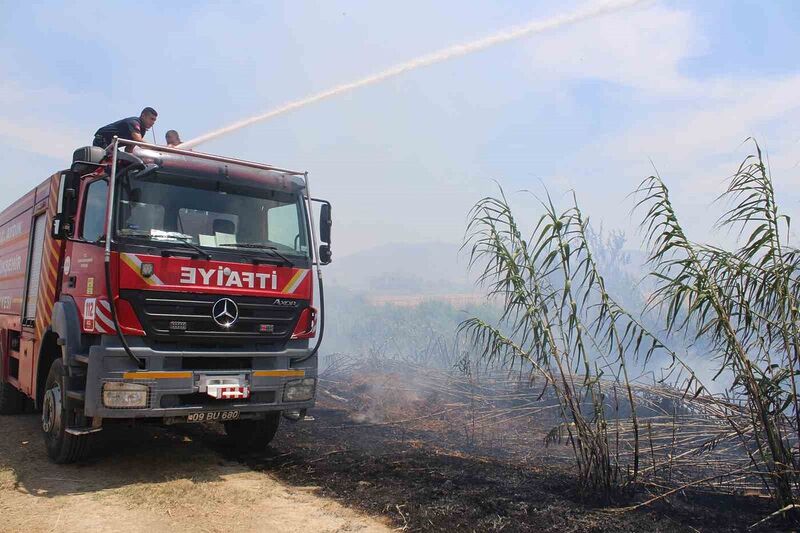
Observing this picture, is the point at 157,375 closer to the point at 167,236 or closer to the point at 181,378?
the point at 181,378

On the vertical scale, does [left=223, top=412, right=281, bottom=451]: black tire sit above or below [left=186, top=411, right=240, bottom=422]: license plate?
below

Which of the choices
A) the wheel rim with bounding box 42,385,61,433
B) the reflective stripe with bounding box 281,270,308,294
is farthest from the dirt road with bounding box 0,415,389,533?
the reflective stripe with bounding box 281,270,308,294

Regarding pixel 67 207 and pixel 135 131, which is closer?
pixel 67 207

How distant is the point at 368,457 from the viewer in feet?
20.9

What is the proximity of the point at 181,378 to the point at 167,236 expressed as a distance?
1.32 m

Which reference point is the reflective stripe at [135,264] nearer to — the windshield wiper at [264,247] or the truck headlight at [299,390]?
the windshield wiper at [264,247]

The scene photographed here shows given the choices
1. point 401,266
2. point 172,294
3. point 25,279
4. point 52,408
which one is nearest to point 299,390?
point 172,294

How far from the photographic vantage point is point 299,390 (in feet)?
20.1

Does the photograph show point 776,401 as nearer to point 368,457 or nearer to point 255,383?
point 368,457

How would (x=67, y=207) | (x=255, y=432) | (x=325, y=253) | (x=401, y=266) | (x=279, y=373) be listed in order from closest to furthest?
(x=67, y=207), (x=279, y=373), (x=325, y=253), (x=255, y=432), (x=401, y=266)

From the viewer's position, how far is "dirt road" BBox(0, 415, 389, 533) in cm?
457

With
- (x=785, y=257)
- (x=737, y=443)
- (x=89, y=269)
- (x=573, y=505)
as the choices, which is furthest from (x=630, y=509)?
(x=89, y=269)

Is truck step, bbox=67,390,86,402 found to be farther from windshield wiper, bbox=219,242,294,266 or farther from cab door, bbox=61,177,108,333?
windshield wiper, bbox=219,242,294,266

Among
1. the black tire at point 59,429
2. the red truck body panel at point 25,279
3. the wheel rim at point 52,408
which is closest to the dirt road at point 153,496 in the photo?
the black tire at point 59,429
